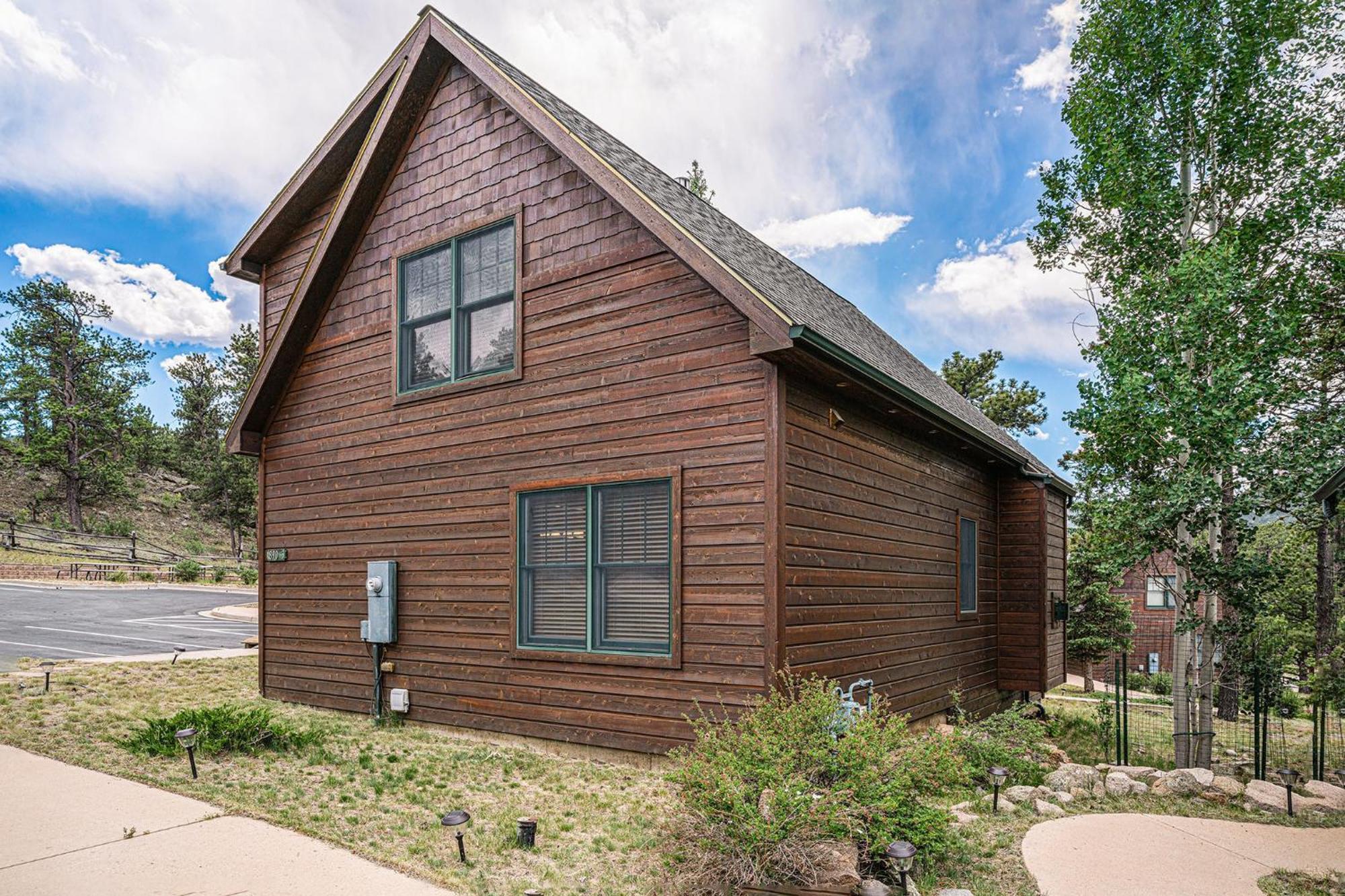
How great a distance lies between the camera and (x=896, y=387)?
7.23 metres

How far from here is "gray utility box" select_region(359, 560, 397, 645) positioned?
28.3 feet

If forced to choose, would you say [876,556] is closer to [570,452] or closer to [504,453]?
[570,452]

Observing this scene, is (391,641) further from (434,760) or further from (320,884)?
(320,884)

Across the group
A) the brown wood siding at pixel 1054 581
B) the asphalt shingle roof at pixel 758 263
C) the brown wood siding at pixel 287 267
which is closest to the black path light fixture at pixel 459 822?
the asphalt shingle roof at pixel 758 263

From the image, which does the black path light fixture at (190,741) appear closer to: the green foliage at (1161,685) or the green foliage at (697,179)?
the green foliage at (697,179)

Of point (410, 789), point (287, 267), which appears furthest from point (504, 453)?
point (287, 267)

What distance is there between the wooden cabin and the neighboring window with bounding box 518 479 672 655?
0.08 ft

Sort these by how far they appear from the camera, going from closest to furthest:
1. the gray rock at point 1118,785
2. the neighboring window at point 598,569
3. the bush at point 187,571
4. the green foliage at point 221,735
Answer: the gray rock at point 1118,785
the green foliage at point 221,735
the neighboring window at point 598,569
the bush at point 187,571

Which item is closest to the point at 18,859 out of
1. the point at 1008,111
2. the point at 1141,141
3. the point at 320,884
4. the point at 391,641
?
the point at 320,884

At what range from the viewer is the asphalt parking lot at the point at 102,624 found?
13.4 meters

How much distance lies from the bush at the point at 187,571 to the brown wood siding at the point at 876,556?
2922 cm

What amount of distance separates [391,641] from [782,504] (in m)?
4.72

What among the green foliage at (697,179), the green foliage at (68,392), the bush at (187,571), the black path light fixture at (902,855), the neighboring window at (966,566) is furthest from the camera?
the green foliage at (68,392)

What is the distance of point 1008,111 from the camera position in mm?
23422
